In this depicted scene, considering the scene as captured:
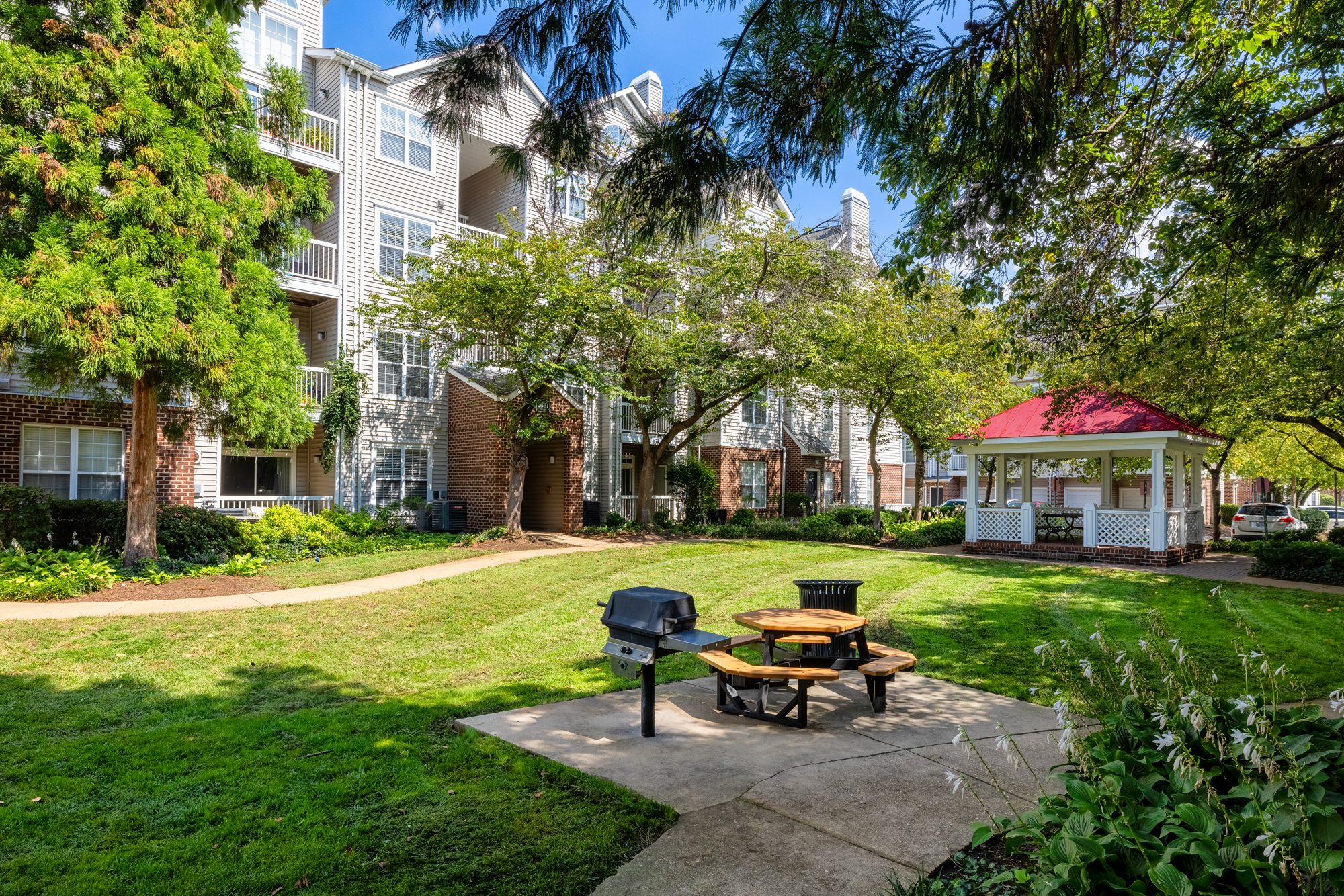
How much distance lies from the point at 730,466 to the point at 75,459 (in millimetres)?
18612

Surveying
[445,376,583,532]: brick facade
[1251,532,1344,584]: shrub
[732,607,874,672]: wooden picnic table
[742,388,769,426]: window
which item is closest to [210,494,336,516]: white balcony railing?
[445,376,583,532]: brick facade

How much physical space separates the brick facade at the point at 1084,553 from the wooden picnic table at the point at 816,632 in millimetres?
13617

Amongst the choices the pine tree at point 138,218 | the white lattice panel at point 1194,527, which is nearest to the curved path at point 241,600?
the pine tree at point 138,218

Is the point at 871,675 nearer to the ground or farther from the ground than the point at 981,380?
nearer to the ground

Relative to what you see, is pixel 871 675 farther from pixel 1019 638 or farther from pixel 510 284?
pixel 510 284

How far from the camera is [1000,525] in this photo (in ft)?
64.6

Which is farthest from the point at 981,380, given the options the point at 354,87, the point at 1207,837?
the point at 1207,837

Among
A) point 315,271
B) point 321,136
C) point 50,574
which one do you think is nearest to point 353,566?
point 50,574

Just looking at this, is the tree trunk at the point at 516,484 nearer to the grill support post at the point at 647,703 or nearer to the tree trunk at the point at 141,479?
the tree trunk at the point at 141,479

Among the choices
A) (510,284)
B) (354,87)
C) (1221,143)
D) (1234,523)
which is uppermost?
(354,87)

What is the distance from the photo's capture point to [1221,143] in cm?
643

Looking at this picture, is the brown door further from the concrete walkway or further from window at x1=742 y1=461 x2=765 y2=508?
the concrete walkway

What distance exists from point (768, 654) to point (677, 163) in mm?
3680

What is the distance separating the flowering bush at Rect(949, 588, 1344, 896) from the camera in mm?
2389
